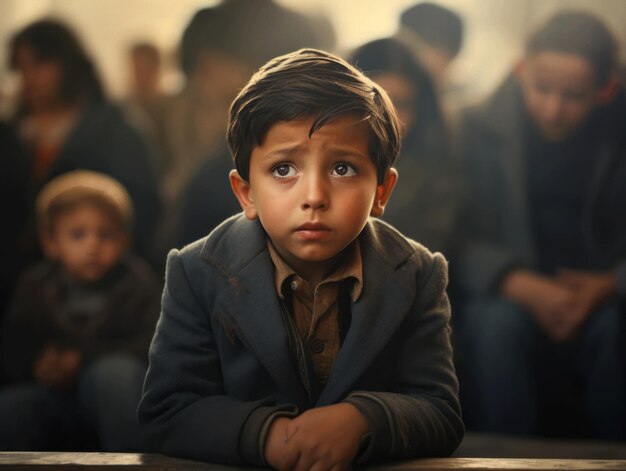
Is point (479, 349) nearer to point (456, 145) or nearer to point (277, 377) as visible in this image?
point (456, 145)

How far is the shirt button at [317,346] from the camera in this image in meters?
0.96

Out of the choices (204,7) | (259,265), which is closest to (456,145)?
(204,7)

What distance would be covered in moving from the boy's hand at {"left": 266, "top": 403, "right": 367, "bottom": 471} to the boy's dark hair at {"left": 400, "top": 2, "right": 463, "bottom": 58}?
1.85 metres

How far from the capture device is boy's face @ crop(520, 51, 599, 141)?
242cm

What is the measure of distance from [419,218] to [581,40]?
717 mm

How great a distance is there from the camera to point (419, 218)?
229cm

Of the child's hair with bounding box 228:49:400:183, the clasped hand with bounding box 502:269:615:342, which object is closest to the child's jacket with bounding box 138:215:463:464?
the child's hair with bounding box 228:49:400:183

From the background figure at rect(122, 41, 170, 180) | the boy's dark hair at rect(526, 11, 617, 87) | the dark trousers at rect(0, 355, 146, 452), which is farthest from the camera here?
the background figure at rect(122, 41, 170, 180)

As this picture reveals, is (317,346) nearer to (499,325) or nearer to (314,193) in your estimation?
(314,193)

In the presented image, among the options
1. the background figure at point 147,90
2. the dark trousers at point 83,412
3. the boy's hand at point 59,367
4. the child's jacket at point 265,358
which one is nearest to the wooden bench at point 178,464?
the child's jacket at point 265,358

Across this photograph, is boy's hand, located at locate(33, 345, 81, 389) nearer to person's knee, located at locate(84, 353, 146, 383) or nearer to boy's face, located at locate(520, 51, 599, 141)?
person's knee, located at locate(84, 353, 146, 383)

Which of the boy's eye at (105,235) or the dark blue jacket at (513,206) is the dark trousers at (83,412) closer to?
the boy's eye at (105,235)

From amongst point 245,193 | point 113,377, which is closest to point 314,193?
point 245,193

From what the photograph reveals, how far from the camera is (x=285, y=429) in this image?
893 mm
